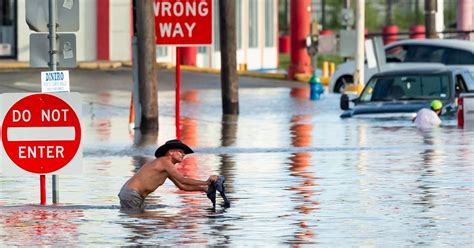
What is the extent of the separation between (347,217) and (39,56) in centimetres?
391

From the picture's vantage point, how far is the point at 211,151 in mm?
26516

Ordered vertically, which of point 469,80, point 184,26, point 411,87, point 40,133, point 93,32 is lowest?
point 411,87

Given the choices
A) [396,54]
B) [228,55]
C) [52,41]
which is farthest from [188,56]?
[52,41]

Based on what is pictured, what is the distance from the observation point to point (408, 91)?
32781mm

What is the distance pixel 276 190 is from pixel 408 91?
13.4 meters

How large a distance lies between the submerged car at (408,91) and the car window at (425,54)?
9301 millimetres

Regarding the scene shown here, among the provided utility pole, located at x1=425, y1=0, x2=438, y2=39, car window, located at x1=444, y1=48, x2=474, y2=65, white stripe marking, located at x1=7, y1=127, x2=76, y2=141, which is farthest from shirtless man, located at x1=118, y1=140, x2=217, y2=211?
utility pole, located at x1=425, y1=0, x2=438, y2=39

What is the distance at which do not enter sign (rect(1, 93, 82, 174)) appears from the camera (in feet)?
57.5

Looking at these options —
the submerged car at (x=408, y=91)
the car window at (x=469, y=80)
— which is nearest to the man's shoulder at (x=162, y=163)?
the submerged car at (x=408, y=91)

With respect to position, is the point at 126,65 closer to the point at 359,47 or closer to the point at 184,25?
the point at 359,47

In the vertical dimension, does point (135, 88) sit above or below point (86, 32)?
below

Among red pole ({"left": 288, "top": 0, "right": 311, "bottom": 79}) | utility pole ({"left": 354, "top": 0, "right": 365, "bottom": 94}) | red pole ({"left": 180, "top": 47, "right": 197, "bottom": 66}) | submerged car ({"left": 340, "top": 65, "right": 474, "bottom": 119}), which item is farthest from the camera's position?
red pole ({"left": 180, "top": 47, "right": 197, "bottom": 66})

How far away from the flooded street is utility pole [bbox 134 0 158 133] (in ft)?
1.49

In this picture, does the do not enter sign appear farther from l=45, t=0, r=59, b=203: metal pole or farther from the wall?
the wall
